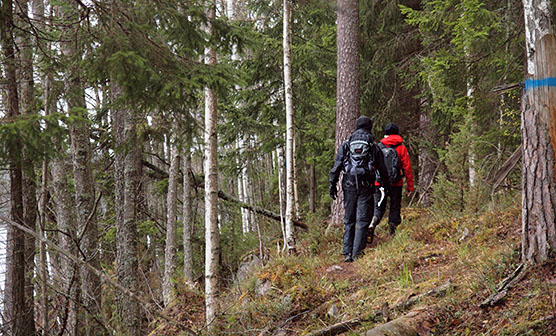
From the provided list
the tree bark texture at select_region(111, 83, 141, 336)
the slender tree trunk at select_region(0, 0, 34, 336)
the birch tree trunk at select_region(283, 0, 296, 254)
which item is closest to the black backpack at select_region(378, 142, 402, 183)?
the birch tree trunk at select_region(283, 0, 296, 254)

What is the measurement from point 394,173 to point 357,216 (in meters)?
1.17

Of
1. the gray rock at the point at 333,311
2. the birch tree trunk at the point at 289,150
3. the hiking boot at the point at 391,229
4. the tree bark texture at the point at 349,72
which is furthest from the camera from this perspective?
the tree bark texture at the point at 349,72

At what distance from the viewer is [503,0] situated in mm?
8953

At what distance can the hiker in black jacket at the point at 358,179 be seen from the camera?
22.5ft

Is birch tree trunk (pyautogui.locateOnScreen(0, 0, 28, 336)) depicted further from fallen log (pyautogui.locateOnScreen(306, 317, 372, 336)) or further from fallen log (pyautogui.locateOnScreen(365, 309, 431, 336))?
fallen log (pyautogui.locateOnScreen(365, 309, 431, 336))

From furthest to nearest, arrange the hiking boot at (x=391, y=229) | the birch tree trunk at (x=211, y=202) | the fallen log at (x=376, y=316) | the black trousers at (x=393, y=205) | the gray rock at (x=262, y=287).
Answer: the hiking boot at (x=391, y=229) → the black trousers at (x=393, y=205) → the gray rock at (x=262, y=287) → the birch tree trunk at (x=211, y=202) → the fallen log at (x=376, y=316)

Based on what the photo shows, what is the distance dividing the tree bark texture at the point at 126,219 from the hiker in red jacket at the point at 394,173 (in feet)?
13.5

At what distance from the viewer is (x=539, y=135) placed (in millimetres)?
4270

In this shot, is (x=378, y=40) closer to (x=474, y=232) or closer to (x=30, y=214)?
(x=474, y=232)

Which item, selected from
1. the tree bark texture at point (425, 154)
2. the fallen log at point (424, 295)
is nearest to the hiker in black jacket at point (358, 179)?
the fallen log at point (424, 295)

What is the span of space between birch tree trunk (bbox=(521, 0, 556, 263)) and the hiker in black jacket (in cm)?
267

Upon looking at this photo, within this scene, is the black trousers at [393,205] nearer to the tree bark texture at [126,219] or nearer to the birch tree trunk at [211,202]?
the birch tree trunk at [211,202]

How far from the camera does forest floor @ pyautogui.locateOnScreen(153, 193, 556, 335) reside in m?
3.94

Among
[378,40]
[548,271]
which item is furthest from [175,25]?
[378,40]
